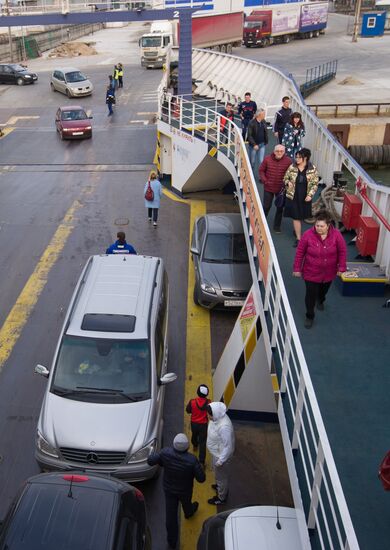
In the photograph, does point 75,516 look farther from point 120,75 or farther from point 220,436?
point 120,75

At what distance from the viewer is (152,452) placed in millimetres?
7383

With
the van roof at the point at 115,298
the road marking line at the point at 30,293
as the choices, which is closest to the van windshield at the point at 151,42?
the road marking line at the point at 30,293

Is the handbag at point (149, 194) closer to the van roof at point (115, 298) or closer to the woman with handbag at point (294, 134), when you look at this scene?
the woman with handbag at point (294, 134)

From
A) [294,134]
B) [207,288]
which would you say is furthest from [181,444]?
[294,134]

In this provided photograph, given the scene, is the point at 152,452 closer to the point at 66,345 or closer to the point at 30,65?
the point at 66,345

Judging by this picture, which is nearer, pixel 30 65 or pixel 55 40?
pixel 30 65

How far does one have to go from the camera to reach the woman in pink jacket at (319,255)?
704 centimetres

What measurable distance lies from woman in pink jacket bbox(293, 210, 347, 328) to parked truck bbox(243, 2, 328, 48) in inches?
1863

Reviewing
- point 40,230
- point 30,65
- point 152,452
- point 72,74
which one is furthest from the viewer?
point 30,65

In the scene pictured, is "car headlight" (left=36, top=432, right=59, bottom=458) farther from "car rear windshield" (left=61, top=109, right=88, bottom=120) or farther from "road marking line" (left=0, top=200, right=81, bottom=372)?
"car rear windshield" (left=61, top=109, right=88, bottom=120)

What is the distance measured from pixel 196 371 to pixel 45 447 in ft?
11.1

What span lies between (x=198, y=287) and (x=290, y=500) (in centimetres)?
507

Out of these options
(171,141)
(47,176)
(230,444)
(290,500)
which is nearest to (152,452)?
(230,444)

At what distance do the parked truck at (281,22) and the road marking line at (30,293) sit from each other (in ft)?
129
